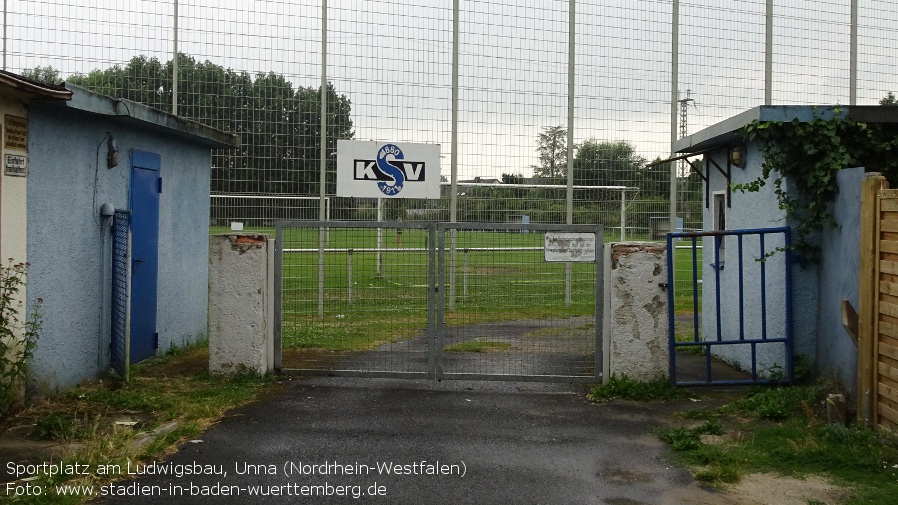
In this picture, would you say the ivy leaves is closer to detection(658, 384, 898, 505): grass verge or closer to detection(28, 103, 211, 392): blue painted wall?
detection(658, 384, 898, 505): grass verge

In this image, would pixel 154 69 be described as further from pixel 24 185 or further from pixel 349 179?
pixel 24 185

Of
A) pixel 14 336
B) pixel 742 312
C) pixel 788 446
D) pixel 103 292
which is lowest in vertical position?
pixel 788 446

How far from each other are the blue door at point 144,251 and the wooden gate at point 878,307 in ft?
23.5

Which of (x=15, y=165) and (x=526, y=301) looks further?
(x=526, y=301)

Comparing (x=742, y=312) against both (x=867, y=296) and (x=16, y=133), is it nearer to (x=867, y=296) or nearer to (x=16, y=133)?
(x=867, y=296)

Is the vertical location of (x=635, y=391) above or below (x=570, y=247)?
below

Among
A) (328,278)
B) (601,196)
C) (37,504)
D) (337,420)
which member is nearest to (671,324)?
(337,420)

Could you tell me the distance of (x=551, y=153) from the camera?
14.3 m

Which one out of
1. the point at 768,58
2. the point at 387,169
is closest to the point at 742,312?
the point at 387,169

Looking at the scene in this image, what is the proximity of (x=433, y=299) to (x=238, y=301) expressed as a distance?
200 cm

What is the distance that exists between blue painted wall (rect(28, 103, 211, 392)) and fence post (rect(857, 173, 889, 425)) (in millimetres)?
6873

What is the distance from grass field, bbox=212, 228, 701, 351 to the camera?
928 cm

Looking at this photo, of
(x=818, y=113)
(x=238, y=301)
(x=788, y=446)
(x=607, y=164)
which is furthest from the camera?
(x=607, y=164)

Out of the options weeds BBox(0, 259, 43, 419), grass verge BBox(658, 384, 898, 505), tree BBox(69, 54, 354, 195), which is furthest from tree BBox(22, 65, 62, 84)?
grass verge BBox(658, 384, 898, 505)
